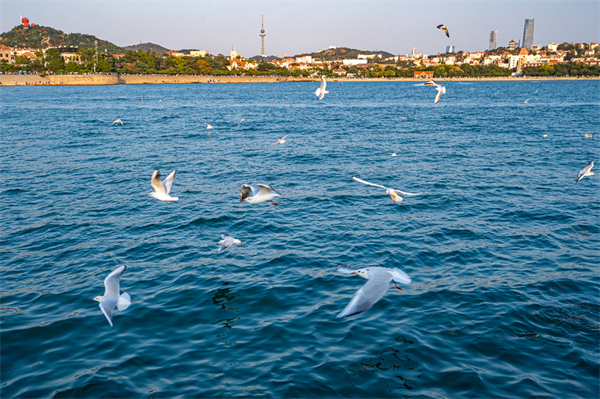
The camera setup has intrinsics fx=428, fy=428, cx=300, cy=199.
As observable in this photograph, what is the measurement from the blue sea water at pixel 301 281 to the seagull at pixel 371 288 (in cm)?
115

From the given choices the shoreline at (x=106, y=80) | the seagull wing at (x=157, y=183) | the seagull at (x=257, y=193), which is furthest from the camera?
the shoreline at (x=106, y=80)

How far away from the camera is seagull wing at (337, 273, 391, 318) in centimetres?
655

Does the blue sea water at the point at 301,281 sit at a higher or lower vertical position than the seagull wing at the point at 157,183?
lower

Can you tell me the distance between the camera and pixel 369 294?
7078 mm

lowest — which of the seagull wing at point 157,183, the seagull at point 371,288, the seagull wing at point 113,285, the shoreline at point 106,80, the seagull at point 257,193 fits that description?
the seagull wing at point 113,285

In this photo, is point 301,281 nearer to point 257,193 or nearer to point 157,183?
point 257,193

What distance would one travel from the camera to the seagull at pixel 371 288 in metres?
6.61

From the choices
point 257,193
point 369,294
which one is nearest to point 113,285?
point 257,193

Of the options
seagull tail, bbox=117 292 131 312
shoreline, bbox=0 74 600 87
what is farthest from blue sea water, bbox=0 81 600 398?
shoreline, bbox=0 74 600 87

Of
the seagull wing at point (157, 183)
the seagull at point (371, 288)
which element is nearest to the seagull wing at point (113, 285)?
the seagull wing at point (157, 183)

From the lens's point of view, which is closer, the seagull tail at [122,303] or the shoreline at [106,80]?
the seagull tail at [122,303]

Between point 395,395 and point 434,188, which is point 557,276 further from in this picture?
point 434,188

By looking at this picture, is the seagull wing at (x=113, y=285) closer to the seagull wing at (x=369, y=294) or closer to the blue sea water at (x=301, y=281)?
the blue sea water at (x=301, y=281)

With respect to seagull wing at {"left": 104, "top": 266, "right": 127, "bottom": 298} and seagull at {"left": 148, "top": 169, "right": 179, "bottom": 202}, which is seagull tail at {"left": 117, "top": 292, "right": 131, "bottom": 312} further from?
seagull at {"left": 148, "top": 169, "right": 179, "bottom": 202}
